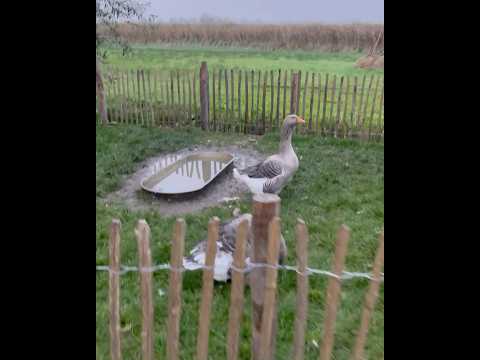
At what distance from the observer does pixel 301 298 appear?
185 centimetres

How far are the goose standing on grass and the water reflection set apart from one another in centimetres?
82

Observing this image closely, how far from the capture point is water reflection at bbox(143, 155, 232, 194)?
568 cm

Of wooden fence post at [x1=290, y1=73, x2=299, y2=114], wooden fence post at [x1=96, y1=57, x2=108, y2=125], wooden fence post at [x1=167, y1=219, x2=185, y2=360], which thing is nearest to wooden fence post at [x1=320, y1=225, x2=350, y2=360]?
wooden fence post at [x1=167, y1=219, x2=185, y2=360]

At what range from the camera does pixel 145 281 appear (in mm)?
1901

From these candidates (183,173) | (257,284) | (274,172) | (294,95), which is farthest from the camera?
(294,95)

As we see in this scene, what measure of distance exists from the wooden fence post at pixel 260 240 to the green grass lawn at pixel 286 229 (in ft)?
2.60

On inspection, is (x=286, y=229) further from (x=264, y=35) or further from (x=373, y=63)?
(x=264, y=35)

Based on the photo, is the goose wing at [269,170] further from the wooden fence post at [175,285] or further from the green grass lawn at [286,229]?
the wooden fence post at [175,285]

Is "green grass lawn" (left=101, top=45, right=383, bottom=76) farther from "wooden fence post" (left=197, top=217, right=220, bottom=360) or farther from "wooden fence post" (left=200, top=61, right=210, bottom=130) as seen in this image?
"wooden fence post" (left=197, top=217, right=220, bottom=360)

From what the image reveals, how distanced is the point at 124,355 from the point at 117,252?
104 cm

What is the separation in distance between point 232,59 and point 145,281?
16.6 m

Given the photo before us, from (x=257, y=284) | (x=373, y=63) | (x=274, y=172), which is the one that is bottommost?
(x=274, y=172)

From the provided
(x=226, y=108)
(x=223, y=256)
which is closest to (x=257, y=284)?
(x=223, y=256)
